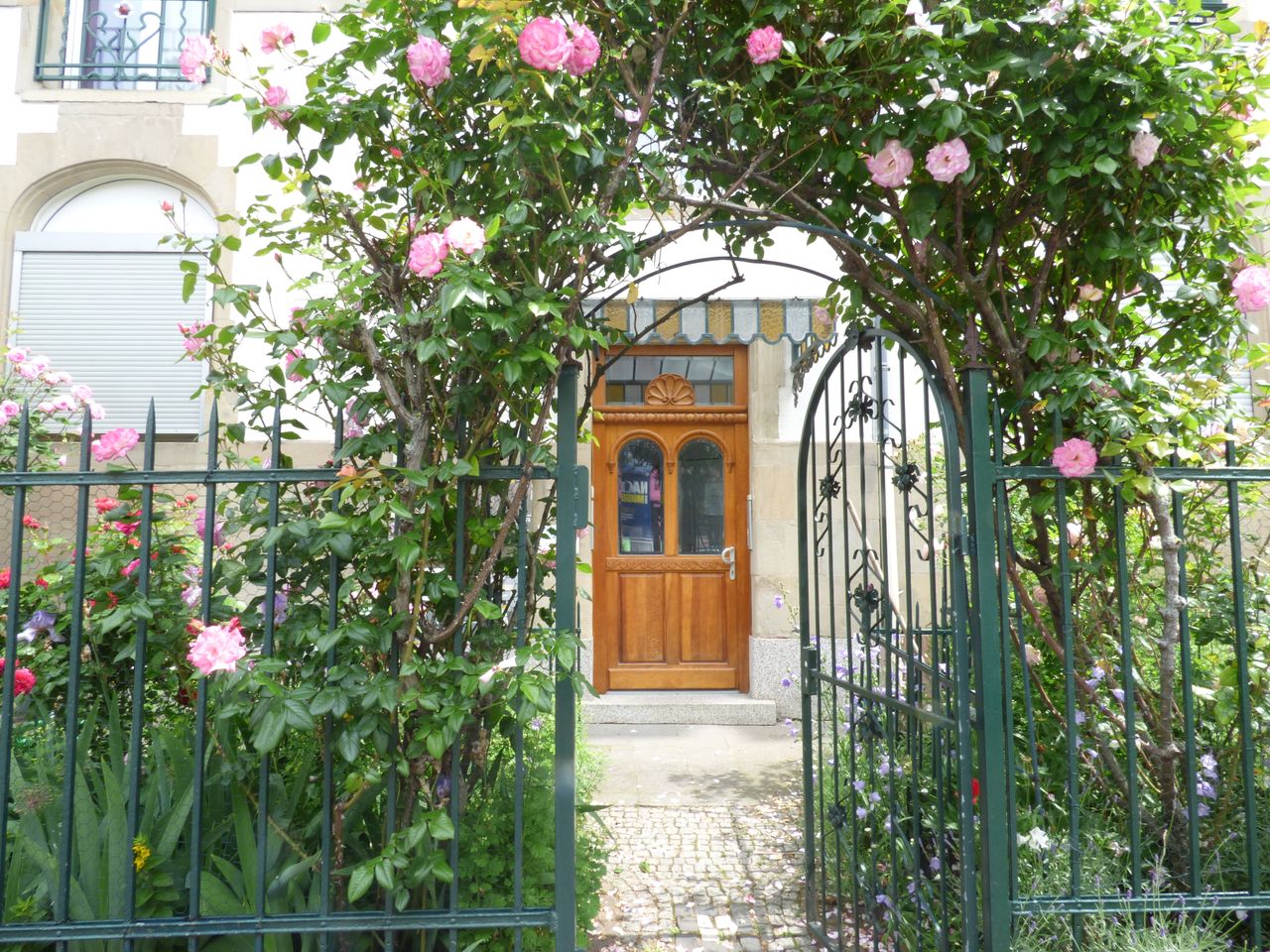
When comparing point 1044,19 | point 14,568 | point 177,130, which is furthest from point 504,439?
point 177,130

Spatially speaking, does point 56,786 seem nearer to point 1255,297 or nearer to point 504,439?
point 504,439

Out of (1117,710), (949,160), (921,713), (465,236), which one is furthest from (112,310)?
(1117,710)

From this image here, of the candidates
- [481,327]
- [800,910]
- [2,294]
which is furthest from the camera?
[2,294]

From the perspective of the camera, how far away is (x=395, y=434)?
232 cm

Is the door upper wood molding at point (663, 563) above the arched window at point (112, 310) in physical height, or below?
below

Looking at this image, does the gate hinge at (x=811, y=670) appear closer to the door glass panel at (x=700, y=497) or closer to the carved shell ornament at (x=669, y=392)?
the door glass panel at (x=700, y=497)

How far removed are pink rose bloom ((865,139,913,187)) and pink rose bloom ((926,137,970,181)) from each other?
0.06m

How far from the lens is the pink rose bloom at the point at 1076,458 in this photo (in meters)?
2.38

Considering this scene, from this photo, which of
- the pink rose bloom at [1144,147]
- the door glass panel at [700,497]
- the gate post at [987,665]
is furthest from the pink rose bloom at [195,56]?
the door glass panel at [700,497]

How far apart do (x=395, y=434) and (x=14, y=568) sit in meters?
0.99

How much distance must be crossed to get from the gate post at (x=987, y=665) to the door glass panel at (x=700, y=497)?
438cm

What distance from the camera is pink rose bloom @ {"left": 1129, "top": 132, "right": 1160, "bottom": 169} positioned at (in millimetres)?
2354

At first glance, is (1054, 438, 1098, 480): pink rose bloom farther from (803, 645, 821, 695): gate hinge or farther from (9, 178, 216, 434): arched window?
(9, 178, 216, 434): arched window

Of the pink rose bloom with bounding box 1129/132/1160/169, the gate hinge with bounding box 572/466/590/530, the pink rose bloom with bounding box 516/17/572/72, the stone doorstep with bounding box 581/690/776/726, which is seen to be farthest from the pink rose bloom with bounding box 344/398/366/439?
the stone doorstep with bounding box 581/690/776/726
